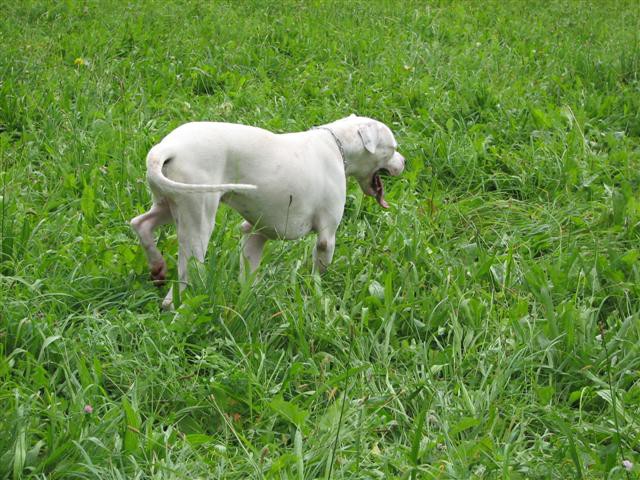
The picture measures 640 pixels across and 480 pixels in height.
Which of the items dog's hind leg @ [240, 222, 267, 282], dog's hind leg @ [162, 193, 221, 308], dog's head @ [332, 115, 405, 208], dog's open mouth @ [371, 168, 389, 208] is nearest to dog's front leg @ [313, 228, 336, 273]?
dog's hind leg @ [240, 222, 267, 282]

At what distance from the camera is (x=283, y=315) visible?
388 centimetres

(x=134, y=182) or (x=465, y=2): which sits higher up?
(x=134, y=182)

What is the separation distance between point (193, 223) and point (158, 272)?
0.42m

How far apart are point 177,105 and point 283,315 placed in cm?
297

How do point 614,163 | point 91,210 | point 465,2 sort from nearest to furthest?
point 91,210
point 614,163
point 465,2

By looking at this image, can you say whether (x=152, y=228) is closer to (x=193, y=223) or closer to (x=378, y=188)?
(x=193, y=223)

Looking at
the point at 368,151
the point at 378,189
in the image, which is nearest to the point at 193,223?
the point at 368,151

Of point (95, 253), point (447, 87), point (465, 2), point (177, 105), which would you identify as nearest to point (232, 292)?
point (95, 253)

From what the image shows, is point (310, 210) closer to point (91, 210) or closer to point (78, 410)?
point (91, 210)

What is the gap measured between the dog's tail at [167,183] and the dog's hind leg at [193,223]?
100 millimetres

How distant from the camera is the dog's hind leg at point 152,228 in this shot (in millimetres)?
4020

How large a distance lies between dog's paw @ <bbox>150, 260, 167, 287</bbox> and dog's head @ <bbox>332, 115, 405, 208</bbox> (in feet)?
3.59

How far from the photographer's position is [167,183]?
11.6 feet

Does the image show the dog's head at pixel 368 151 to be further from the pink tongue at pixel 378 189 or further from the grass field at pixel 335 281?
the grass field at pixel 335 281
